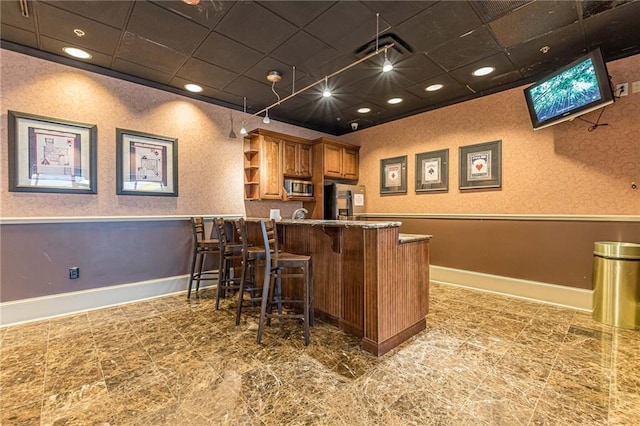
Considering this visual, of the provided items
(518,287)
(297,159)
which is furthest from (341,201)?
(518,287)

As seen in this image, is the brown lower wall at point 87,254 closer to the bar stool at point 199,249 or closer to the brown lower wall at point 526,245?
the bar stool at point 199,249

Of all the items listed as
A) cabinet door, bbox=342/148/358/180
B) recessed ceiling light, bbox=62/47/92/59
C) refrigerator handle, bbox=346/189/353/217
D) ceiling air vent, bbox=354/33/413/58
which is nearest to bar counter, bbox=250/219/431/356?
ceiling air vent, bbox=354/33/413/58

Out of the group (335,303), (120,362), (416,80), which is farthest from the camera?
(416,80)

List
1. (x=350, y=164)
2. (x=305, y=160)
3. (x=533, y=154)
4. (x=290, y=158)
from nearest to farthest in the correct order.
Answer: (x=533, y=154)
(x=290, y=158)
(x=305, y=160)
(x=350, y=164)

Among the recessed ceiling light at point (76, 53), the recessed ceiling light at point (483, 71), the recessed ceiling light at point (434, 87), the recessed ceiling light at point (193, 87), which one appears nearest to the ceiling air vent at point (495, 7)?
the recessed ceiling light at point (483, 71)

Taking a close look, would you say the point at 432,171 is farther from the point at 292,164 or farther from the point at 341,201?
the point at 292,164

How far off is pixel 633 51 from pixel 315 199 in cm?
450

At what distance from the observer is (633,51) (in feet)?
9.86

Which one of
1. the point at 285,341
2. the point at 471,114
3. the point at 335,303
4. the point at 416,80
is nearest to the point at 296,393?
the point at 285,341

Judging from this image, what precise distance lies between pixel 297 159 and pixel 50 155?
3367mm

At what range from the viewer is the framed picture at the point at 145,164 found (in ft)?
11.8

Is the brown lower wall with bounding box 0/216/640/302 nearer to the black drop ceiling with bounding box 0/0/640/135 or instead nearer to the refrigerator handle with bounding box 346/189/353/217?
the refrigerator handle with bounding box 346/189/353/217

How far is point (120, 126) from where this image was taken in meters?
3.59

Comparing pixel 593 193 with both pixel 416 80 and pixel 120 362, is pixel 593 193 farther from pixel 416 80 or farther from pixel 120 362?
pixel 120 362
